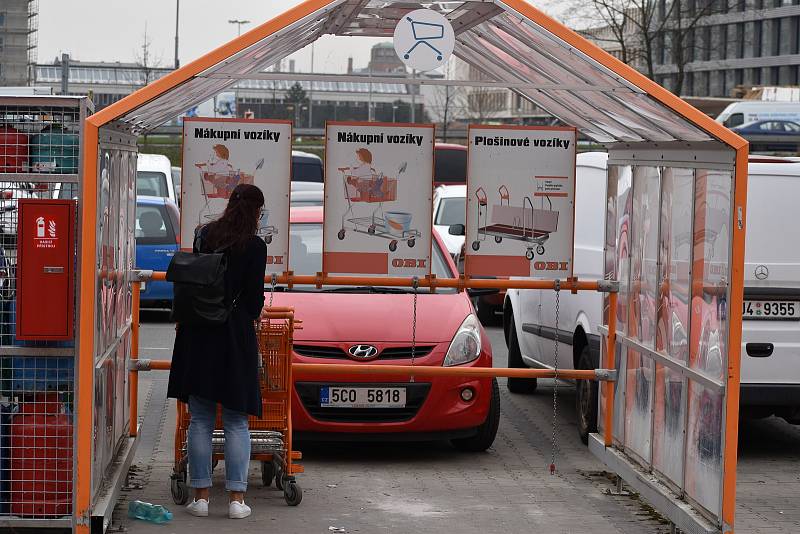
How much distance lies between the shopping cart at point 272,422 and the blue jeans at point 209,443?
0.92 ft

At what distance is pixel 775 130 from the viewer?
51969mm

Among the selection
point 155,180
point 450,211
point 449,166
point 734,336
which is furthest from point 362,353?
point 449,166

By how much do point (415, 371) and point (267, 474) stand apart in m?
1.06

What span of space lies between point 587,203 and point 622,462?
10.2ft

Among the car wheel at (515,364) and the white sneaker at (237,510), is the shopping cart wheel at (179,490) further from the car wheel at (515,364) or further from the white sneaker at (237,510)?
the car wheel at (515,364)

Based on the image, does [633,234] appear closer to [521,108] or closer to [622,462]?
[622,462]

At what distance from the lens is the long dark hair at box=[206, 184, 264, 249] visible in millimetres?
6488

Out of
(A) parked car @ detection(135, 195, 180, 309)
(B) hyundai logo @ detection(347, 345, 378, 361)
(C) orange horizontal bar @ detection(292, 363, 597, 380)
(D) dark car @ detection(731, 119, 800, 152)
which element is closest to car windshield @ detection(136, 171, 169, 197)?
(A) parked car @ detection(135, 195, 180, 309)

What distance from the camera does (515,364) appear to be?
11859 millimetres

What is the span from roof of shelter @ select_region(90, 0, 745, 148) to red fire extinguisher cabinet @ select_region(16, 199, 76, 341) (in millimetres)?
489

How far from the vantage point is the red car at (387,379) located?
8.29 meters

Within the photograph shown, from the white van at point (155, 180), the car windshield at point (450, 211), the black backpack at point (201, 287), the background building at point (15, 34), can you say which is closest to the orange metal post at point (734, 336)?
the black backpack at point (201, 287)

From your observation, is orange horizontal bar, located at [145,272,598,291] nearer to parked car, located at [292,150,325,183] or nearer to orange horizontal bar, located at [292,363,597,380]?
orange horizontal bar, located at [292,363,597,380]

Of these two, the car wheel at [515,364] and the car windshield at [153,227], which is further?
the car windshield at [153,227]
